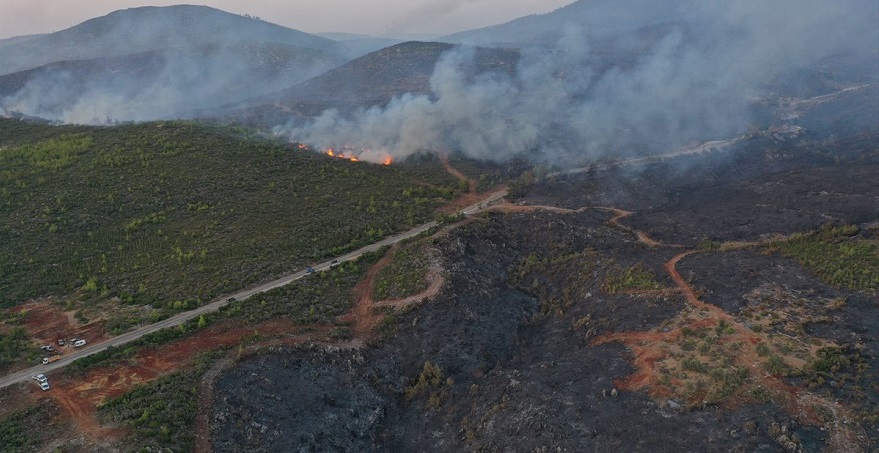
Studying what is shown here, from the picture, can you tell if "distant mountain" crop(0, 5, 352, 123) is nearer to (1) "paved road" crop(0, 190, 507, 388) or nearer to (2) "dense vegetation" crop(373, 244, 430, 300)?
(1) "paved road" crop(0, 190, 507, 388)

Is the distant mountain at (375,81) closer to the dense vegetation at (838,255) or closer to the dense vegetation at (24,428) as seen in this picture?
the dense vegetation at (838,255)

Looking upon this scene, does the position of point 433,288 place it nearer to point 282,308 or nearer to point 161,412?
point 282,308

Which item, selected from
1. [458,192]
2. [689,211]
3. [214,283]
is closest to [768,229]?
[689,211]

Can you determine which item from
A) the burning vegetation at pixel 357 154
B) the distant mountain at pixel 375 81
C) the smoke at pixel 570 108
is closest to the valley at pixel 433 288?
the burning vegetation at pixel 357 154

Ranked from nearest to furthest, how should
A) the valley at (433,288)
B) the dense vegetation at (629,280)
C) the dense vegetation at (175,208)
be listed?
the valley at (433,288) → the dense vegetation at (629,280) → the dense vegetation at (175,208)

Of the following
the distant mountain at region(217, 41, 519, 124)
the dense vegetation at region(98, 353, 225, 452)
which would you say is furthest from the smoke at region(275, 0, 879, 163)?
the dense vegetation at region(98, 353, 225, 452)

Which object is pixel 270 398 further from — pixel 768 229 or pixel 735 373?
pixel 768 229

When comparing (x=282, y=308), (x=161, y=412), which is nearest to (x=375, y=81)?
(x=282, y=308)
